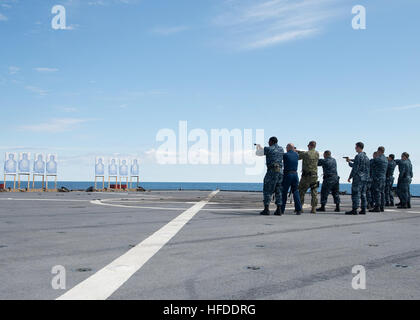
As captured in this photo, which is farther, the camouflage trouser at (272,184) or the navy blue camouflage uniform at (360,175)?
the navy blue camouflage uniform at (360,175)

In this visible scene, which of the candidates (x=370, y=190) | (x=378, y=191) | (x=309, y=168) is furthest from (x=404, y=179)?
(x=309, y=168)

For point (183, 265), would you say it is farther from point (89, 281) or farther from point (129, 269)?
point (89, 281)

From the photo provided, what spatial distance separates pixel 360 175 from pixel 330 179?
129 cm

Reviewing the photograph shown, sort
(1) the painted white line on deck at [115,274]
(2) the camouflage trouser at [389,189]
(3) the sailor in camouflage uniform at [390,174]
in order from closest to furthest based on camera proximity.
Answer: (1) the painted white line on deck at [115,274] < (3) the sailor in camouflage uniform at [390,174] < (2) the camouflage trouser at [389,189]

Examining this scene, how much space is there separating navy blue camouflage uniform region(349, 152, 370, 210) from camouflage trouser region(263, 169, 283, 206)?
7.89 ft

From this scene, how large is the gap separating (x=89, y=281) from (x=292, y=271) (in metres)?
1.94

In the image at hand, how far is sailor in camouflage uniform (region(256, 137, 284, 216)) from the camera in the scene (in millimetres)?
10711

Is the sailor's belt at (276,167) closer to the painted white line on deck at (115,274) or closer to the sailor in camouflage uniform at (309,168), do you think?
the sailor in camouflage uniform at (309,168)

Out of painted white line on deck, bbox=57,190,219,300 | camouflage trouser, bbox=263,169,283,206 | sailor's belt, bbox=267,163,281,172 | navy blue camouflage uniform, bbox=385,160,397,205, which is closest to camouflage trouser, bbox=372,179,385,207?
navy blue camouflage uniform, bbox=385,160,397,205

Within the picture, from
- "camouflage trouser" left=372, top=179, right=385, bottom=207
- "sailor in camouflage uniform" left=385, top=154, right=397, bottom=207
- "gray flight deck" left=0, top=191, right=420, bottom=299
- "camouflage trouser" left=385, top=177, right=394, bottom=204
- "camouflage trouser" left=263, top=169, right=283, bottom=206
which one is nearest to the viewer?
"gray flight deck" left=0, top=191, right=420, bottom=299

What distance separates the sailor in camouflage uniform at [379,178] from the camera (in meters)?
13.1

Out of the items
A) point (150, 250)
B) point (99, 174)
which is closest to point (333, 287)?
point (150, 250)

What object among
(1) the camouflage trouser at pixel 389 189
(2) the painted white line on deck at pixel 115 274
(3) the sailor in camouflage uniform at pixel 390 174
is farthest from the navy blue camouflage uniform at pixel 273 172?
(1) the camouflage trouser at pixel 389 189

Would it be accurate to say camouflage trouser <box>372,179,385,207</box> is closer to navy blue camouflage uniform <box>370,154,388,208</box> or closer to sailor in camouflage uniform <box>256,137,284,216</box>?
navy blue camouflage uniform <box>370,154,388,208</box>
